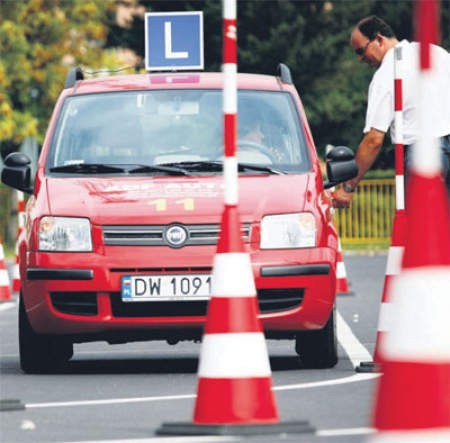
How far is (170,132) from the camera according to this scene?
11211 millimetres

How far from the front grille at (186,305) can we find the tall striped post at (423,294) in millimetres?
5304

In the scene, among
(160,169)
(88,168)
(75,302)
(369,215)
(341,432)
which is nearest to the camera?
(341,432)

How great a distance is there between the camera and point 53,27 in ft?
146

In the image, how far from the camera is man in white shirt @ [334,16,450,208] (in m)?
11.1

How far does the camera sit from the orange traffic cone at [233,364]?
692 cm

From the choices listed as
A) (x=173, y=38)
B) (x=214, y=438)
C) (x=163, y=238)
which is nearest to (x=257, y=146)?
(x=163, y=238)

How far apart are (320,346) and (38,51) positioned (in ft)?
113

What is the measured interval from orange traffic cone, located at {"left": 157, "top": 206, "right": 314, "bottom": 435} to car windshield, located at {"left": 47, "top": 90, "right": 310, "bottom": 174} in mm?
3672

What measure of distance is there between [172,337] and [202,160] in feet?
3.98

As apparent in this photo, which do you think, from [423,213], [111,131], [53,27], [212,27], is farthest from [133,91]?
[212,27]

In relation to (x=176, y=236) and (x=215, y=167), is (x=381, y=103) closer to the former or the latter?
(x=215, y=167)

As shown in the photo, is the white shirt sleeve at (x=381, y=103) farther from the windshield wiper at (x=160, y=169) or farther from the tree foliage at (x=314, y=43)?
the tree foliage at (x=314, y=43)

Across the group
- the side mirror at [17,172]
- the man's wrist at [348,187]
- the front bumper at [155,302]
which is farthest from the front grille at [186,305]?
the man's wrist at [348,187]

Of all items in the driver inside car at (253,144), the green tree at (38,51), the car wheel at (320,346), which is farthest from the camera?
the green tree at (38,51)
